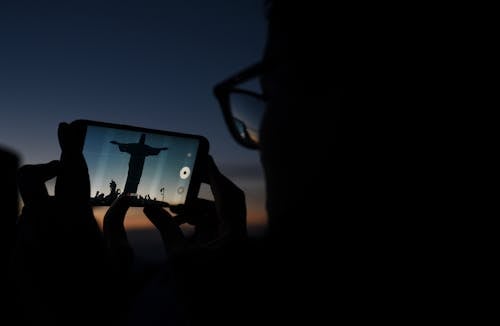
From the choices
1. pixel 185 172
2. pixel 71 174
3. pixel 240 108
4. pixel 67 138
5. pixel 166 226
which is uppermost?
pixel 240 108

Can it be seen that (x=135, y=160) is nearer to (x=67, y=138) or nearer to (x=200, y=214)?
(x=200, y=214)

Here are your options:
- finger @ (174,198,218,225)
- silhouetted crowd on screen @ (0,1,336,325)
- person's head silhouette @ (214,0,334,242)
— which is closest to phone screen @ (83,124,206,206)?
finger @ (174,198,218,225)

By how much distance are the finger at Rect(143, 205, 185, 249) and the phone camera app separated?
0.63m

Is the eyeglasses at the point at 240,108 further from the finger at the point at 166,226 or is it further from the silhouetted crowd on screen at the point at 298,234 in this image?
the finger at the point at 166,226

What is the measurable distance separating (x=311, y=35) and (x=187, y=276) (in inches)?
42.9

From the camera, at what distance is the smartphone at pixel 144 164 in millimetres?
2871

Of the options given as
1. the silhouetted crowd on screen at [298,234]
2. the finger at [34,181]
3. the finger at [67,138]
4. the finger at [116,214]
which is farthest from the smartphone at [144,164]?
the silhouetted crowd on screen at [298,234]

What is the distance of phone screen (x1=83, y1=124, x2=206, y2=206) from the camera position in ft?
9.47

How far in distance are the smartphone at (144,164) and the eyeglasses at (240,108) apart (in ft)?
2.77

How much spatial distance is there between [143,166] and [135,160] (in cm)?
8

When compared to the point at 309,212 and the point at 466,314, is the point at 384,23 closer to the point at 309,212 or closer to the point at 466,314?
the point at 309,212

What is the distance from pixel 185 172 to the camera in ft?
10.1

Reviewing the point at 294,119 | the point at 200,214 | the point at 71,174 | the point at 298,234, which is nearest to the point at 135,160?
the point at 200,214

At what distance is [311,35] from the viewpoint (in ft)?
4.23
